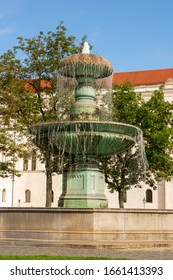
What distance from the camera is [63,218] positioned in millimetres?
13539

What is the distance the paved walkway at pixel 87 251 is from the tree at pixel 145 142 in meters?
19.1

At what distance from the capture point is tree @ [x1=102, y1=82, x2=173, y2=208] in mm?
32219

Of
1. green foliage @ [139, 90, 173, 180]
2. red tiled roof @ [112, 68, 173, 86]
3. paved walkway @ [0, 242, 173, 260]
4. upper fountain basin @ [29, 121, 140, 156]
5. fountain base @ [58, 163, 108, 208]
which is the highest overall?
red tiled roof @ [112, 68, 173, 86]

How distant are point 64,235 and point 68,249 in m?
1.23

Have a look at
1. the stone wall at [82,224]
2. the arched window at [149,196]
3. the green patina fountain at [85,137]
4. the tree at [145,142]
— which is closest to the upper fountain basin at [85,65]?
the green patina fountain at [85,137]

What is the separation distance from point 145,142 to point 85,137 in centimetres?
1878

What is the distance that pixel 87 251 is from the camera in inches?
470

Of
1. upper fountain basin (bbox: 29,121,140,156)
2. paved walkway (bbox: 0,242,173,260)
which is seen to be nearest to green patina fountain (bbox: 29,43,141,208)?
upper fountain basin (bbox: 29,121,140,156)

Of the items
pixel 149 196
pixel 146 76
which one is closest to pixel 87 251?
pixel 149 196

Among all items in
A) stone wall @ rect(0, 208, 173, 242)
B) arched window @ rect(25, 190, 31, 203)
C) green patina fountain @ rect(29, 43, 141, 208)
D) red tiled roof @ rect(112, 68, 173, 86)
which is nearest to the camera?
stone wall @ rect(0, 208, 173, 242)

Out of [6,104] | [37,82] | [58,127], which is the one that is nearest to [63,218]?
[58,127]

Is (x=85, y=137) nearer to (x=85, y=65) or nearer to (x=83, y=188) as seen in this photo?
(x=83, y=188)

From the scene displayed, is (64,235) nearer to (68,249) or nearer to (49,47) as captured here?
(68,249)

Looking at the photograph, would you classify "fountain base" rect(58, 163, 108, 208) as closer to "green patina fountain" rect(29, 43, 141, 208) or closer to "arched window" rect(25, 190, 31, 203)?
"green patina fountain" rect(29, 43, 141, 208)
